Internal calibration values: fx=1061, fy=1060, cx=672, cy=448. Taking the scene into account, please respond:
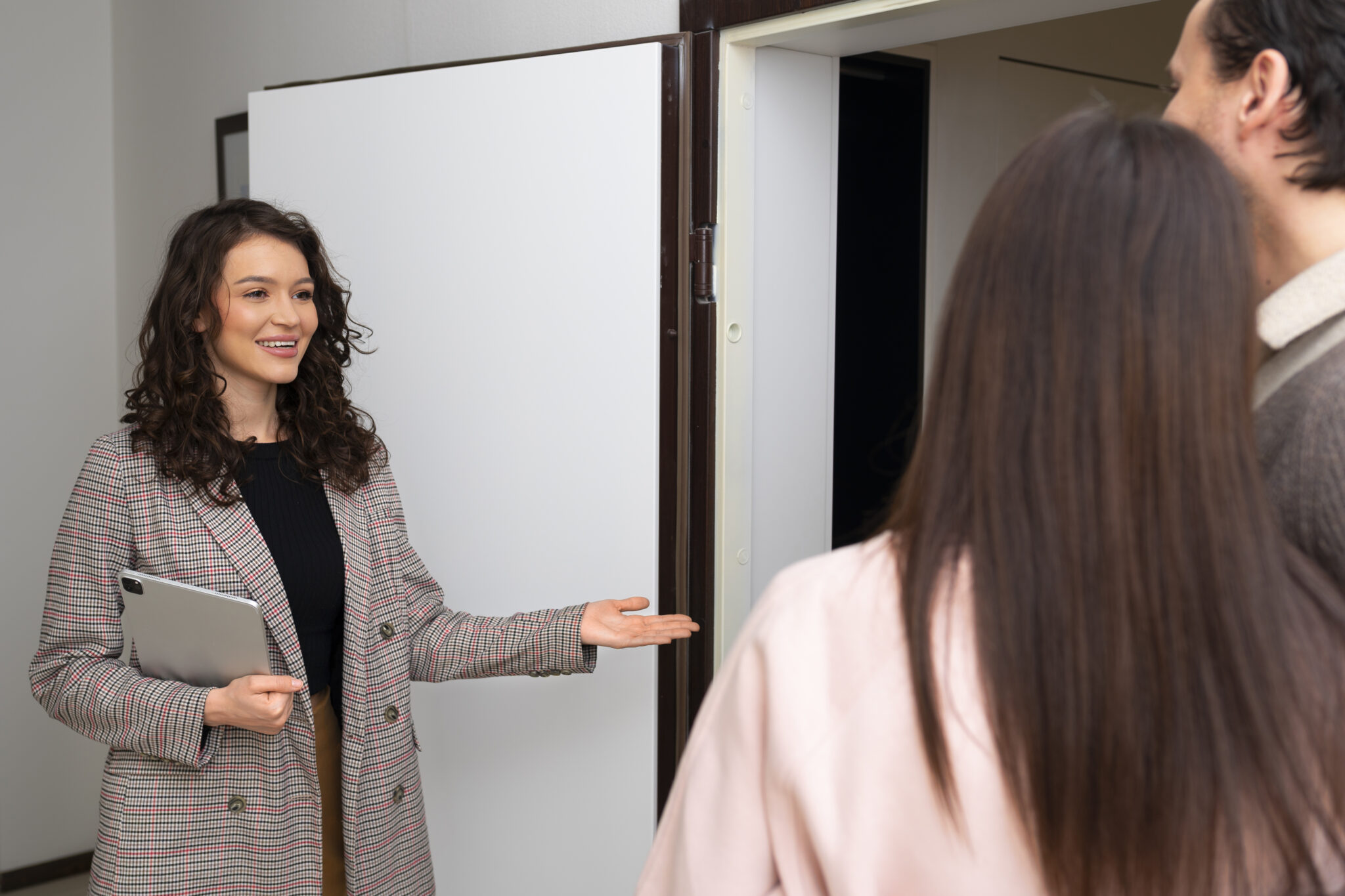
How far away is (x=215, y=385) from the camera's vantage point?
1506 mm

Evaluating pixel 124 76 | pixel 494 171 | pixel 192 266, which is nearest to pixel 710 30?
pixel 494 171

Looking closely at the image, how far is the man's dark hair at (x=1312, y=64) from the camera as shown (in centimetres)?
85

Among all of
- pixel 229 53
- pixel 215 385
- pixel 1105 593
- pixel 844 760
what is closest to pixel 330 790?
pixel 215 385

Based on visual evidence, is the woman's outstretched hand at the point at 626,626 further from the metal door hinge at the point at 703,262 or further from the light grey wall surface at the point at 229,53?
the light grey wall surface at the point at 229,53

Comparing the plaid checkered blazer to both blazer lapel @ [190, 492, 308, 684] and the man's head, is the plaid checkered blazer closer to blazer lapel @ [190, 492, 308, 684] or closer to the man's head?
blazer lapel @ [190, 492, 308, 684]

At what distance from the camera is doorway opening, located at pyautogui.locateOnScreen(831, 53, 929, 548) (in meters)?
2.23

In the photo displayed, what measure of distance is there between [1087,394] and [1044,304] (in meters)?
0.06

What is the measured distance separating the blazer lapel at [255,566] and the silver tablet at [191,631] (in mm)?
83

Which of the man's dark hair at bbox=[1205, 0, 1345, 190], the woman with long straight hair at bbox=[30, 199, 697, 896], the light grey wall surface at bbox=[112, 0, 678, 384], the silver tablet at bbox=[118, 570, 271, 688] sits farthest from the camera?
the light grey wall surface at bbox=[112, 0, 678, 384]

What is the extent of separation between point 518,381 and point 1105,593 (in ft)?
4.36

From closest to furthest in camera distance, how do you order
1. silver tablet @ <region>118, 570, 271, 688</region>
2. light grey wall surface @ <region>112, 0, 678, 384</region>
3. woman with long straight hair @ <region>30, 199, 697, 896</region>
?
silver tablet @ <region>118, 570, 271, 688</region>, woman with long straight hair @ <region>30, 199, 697, 896</region>, light grey wall surface @ <region>112, 0, 678, 384</region>

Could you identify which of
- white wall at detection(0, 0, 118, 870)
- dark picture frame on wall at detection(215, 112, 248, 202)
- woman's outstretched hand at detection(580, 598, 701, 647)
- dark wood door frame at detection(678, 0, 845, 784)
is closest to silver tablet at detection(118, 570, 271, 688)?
woman's outstretched hand at detection(580, 598, 701, 647)

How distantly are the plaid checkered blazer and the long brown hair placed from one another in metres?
1.01

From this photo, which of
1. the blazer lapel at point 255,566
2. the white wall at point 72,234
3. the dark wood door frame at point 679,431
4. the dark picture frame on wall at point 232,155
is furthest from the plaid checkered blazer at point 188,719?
the white wall at point 72,234
